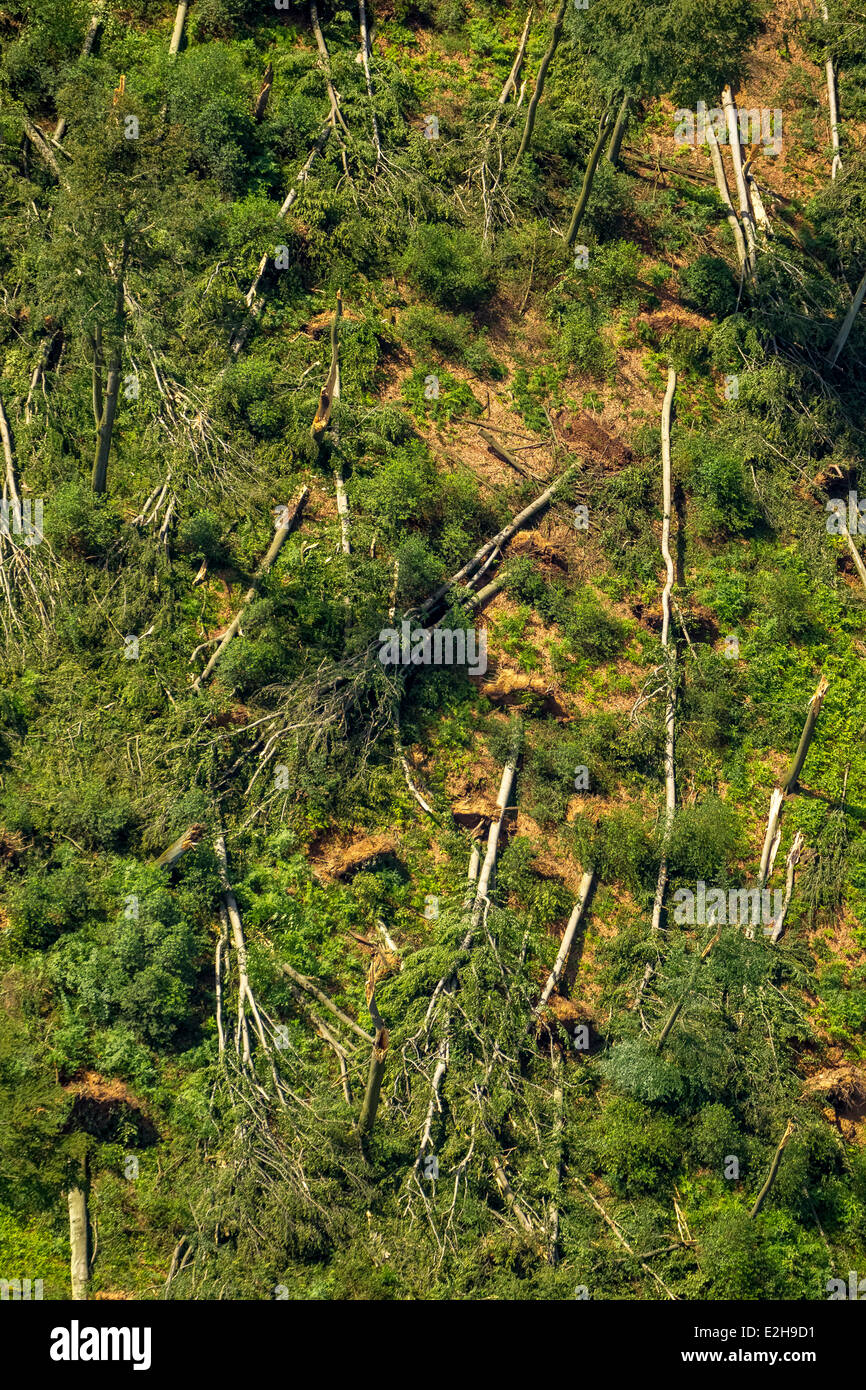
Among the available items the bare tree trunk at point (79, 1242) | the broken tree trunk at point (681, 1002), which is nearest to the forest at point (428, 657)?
the bare tree trunk at point (79, 1242)

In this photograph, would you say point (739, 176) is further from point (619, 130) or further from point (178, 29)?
point (178, 29)

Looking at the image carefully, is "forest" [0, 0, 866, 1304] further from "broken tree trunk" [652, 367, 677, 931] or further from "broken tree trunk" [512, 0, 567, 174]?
"broken tree trunk" [512, 0, 567, 174]

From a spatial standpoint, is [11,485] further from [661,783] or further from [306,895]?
[661,783]

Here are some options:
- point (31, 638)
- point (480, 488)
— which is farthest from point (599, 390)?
point (31, 638)

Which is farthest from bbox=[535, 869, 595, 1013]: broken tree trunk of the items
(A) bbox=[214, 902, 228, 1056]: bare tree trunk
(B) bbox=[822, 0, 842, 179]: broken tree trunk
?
(B) bbox=[822, 0, 842, 179]: broken tree trunk
